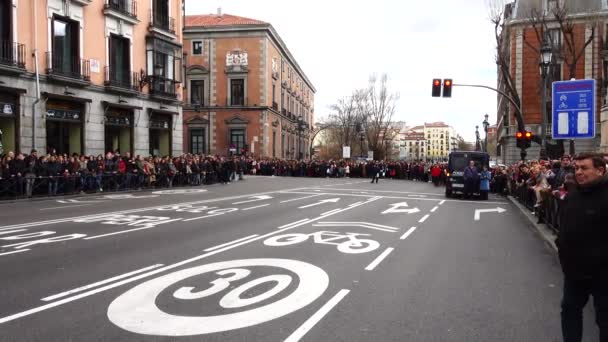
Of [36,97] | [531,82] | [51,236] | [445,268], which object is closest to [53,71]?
[36,97]

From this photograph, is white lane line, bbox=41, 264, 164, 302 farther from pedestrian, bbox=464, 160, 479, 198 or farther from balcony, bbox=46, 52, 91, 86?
balcony, bbox=46, 52, 91, 86

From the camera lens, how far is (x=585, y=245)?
412cm

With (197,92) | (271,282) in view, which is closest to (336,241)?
(271,282)

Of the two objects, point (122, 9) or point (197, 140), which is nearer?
point (122, 9)

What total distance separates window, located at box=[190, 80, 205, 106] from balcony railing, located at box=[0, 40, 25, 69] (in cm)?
3654

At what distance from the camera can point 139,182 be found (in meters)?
26.8

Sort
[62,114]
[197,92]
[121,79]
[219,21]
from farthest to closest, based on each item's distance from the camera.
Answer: [219,21], [197,92], [121,79], [62,114]

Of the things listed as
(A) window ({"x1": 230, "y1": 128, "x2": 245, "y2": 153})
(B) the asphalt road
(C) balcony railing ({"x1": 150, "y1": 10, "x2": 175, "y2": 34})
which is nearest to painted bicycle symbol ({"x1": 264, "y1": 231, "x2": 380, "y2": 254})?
(B) the asphalt road

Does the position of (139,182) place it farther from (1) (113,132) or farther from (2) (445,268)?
(2) (445,268)

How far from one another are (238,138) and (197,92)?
7219 millimetres

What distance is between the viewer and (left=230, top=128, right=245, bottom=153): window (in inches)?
2400

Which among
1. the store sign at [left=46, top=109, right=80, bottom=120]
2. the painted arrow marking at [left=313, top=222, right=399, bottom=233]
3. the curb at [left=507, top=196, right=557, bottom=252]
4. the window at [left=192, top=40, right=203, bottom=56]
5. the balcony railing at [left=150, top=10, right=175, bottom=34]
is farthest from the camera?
the window at [left=192, top=40, right=203, bottom=56]

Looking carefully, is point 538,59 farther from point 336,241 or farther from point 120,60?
point 336,241

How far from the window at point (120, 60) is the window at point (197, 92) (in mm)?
28071
